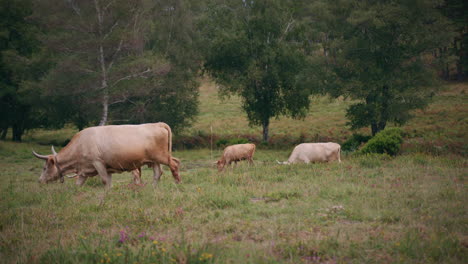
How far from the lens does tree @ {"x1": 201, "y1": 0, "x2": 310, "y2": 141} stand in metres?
28.5

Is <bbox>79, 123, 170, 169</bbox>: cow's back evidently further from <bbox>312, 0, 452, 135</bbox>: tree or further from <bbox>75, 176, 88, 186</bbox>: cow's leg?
<bbox>312, 0, 452, 135</bbox>: tree

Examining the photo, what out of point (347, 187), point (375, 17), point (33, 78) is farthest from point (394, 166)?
point (33, 78)

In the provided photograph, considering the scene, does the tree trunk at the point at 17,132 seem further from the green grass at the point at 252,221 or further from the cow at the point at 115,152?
the green grass at the point at 252,221

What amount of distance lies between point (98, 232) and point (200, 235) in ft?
5.13

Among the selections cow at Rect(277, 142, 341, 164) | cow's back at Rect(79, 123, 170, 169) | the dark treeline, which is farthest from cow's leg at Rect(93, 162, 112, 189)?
the dark treeline

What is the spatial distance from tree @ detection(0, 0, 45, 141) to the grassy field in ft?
66.8

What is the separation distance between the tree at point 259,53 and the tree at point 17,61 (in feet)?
42.3

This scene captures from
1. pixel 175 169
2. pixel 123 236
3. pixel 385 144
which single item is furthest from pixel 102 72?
pixel 123 236

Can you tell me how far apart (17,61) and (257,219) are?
87.6 ft

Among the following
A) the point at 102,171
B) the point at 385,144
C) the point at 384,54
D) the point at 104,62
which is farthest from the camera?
the point at 104,62

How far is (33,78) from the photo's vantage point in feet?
90.2

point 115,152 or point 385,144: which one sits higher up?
point 115,152

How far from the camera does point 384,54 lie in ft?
82.1

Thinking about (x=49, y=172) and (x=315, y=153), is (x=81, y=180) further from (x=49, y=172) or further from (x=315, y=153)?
(x=315, y=153)
